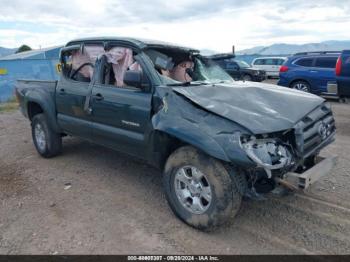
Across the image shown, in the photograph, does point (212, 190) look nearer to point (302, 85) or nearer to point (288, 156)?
point (288, 156)

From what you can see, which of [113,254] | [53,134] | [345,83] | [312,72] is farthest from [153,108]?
[312,72]

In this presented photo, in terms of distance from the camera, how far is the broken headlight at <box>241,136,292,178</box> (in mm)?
2838

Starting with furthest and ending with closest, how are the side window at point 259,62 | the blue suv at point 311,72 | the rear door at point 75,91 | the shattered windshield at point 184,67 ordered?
the side window at point 259,62 → the blue suv at point 311,72 → the rear door at point 75,91 → the shattered windshield at point 184,67

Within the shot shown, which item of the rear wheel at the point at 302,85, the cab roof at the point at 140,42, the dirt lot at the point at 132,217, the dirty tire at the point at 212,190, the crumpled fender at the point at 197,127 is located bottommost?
the dirt lot at the point at 132,217

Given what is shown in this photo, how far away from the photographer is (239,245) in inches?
123

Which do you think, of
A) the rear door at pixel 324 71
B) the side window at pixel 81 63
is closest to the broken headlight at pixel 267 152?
the side window at pixel 81 63

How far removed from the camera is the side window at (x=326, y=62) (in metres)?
12.0

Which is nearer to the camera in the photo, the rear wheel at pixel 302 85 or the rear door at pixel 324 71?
the rear door at pixel 324 71

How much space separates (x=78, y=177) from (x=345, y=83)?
6860 millimetres

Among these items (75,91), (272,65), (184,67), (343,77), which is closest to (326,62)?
(343,77)

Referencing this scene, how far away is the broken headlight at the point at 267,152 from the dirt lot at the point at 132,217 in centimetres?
66

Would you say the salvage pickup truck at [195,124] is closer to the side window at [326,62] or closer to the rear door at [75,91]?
the rear door at [75,91]

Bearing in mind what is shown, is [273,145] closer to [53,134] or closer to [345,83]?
[53,134]

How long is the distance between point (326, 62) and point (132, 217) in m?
10.9
